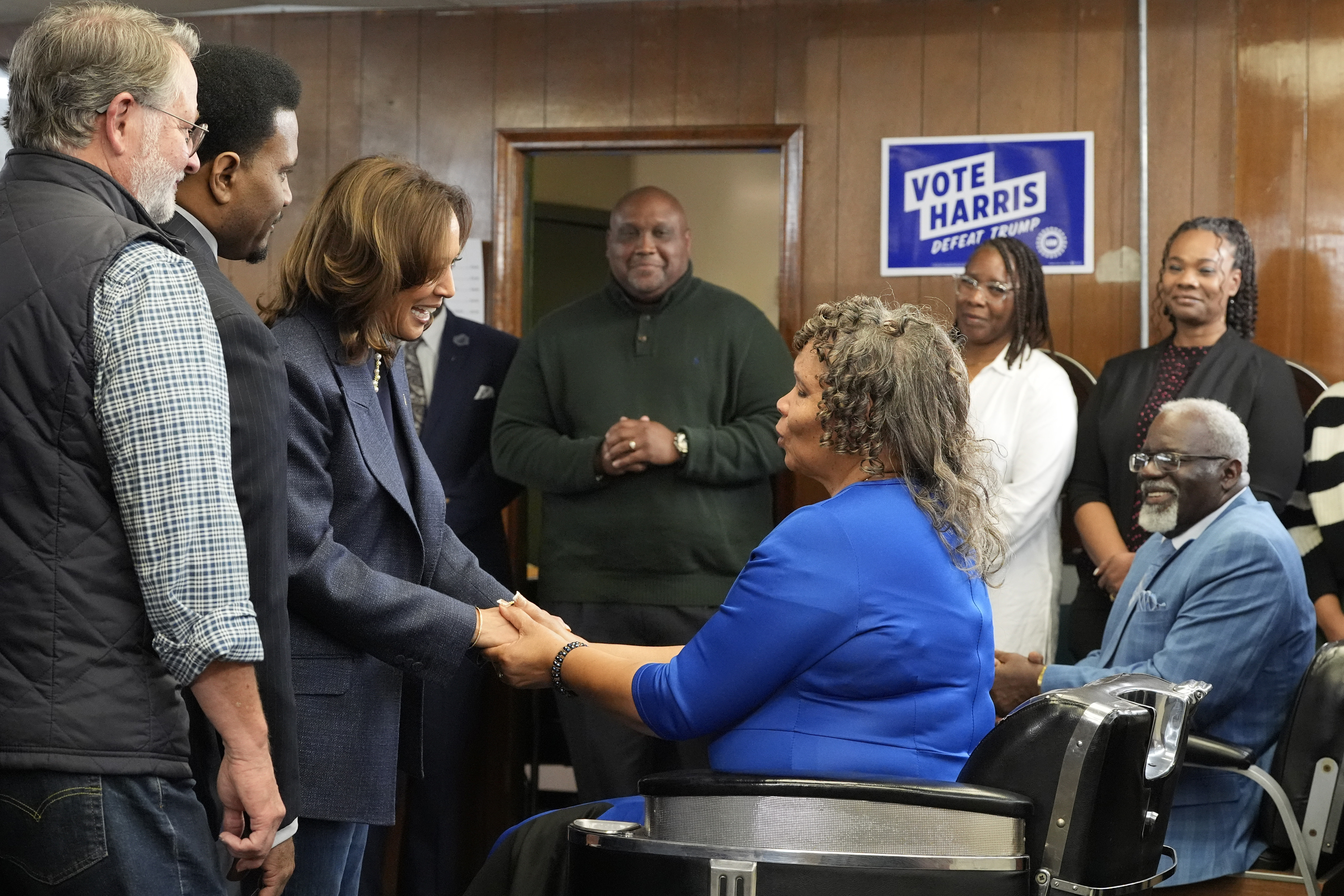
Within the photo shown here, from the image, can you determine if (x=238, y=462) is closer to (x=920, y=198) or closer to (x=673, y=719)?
(x=673, y=719)

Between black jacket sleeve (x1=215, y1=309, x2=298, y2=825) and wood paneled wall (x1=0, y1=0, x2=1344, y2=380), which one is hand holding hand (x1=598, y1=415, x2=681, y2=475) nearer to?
wood paneled wall (x1=0, y1=0, x2=1344, y2=380)

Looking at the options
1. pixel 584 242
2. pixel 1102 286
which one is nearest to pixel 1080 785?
pixel 1102 286

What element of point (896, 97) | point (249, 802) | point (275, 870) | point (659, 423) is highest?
point (896, 97)

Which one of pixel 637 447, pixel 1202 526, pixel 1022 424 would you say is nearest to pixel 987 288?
pixel 1022 424

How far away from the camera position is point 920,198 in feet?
14.6

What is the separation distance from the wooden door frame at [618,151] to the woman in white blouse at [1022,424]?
67 centimetres

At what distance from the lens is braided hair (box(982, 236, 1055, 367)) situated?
401 cm

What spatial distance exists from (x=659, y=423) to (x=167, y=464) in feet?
8.14

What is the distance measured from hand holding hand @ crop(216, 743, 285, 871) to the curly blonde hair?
2.85 ft

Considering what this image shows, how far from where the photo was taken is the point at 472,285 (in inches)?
184

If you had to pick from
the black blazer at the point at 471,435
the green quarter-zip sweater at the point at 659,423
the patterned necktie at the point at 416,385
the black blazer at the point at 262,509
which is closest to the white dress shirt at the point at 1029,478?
the green quarter-zip sweater at the point at 659,423

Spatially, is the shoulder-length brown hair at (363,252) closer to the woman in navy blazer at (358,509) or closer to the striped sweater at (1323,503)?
the woman in navy blazer at (358,509)

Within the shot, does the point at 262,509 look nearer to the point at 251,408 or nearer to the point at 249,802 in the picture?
the point at 251,408

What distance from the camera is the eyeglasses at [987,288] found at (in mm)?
4004
